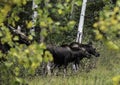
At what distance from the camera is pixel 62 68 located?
55.5ft

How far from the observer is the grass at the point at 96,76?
43.4 feet

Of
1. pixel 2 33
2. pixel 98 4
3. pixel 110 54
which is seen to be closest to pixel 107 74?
pixel 110 54

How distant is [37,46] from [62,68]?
41.4ft

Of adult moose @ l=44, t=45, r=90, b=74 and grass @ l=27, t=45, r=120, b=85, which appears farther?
adult moose @ l=44, t=45, r=90, b=74

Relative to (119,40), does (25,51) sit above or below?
above

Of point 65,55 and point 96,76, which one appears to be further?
point 65,55

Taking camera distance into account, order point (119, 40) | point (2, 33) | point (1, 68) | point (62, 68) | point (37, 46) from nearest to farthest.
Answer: point (37, 46)
point (2, 33)
point (1, 68)
point (62, 68)
point (119, 40)

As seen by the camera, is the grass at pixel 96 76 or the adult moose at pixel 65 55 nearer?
the grass at pixel 96 76

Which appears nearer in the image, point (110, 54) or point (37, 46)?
point (37, 46)

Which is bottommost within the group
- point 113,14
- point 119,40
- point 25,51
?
point 119,40

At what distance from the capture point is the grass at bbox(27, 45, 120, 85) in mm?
13234

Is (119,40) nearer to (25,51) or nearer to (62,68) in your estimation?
(62,68)

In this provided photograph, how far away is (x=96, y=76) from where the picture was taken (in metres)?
14.8

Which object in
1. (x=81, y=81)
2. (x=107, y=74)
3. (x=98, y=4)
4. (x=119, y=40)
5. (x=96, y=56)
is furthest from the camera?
(x=98, y=4)
